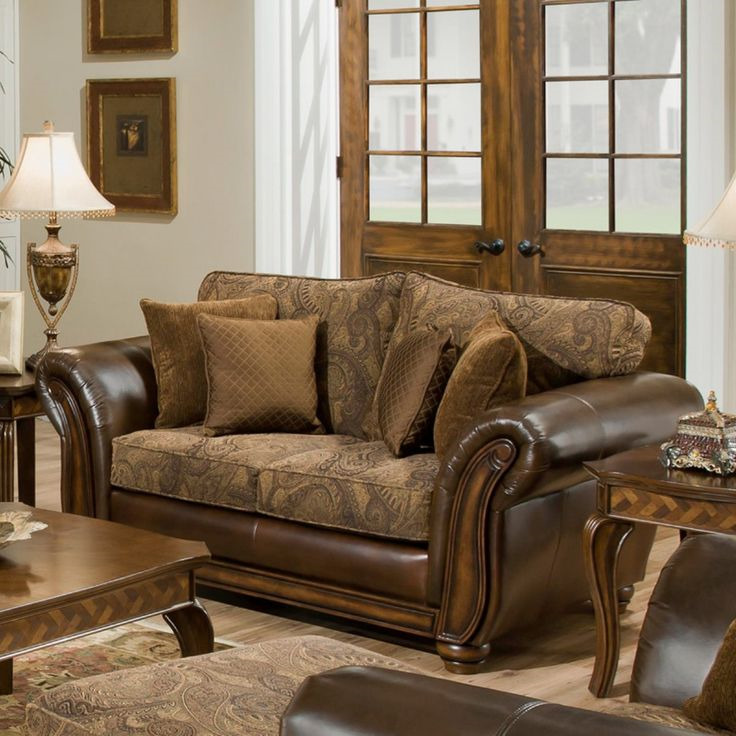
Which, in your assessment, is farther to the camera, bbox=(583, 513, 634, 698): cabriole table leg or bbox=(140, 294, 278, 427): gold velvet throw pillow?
Result: bbox=(140, 294, 278, 427): gold velvet throw pillow

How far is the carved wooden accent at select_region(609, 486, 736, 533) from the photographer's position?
3.03 meters

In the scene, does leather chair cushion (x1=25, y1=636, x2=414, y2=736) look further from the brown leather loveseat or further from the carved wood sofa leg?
the carved wood sofa leg

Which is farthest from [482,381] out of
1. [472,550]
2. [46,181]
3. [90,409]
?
[46,181]

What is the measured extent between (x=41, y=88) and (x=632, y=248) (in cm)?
334

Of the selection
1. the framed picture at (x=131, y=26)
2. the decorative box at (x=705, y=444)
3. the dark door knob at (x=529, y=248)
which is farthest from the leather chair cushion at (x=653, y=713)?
the framed picture at (x=131, y=26)

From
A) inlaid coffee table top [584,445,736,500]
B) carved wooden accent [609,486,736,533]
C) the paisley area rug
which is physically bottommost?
the paisley area rug

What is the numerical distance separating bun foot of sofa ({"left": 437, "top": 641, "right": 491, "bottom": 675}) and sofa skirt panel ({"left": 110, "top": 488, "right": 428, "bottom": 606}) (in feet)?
0.48

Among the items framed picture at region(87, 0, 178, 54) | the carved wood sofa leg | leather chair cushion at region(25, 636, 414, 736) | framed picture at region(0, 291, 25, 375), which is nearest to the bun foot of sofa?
the carved wood sofa leg

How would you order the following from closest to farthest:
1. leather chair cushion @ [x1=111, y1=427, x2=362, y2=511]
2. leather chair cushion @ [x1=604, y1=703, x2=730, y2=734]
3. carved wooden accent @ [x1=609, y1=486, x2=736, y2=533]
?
leather chair cushion @ [x1=604, y1=703, x2=730, y2=734] → carved wooden accent @ [x1=609, y1=486, x2=736, y2=533] → leather chair cushion @ [x1=111, y1=427, x2=362, y2=511]

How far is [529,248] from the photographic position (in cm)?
573

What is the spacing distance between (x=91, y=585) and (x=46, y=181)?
7.42 ft

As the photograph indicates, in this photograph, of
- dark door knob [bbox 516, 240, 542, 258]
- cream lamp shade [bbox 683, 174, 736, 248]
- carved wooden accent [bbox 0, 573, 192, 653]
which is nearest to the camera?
carved wooden accent [bbox 0, 573, 192, 653]

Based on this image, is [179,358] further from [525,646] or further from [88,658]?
[525,646]

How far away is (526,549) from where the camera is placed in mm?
3555
